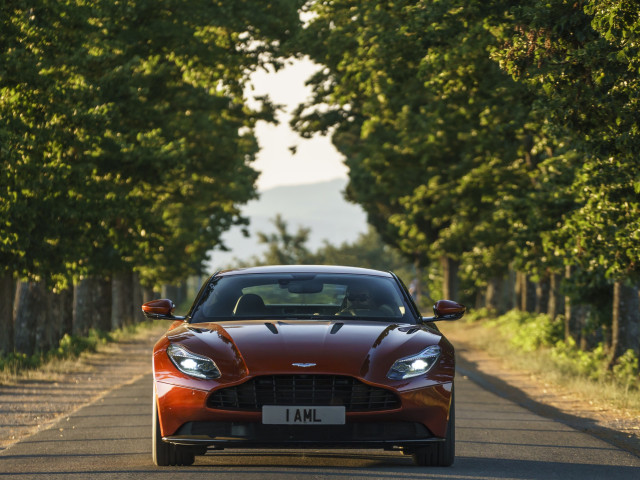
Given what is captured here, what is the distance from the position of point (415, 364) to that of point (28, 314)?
1973 cm

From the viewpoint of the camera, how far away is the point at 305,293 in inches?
423

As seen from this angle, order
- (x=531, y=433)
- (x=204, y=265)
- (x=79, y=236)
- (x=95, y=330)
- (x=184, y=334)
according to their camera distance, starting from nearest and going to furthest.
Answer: (x=184, y=334) → (x=531, y=433) → (x=79, y=236) → (x=95, y=330) → (x=204, y=265)

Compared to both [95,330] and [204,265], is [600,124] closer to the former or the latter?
[95,330]

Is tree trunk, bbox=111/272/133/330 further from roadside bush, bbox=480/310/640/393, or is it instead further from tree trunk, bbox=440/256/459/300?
tree trunk, bbox=440/256/459/300

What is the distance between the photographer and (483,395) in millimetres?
18703

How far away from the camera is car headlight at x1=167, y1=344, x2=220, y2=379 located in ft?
29.6

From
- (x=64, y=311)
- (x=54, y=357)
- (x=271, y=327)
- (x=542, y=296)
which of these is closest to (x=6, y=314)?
(x=54, y=357)

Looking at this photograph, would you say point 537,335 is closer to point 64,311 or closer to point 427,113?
point 427,113

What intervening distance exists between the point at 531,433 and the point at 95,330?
80.8ft

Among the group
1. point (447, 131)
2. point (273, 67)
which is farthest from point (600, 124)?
point (447, 131)

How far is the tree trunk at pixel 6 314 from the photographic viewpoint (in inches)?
940

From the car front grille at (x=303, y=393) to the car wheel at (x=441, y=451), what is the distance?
739mm

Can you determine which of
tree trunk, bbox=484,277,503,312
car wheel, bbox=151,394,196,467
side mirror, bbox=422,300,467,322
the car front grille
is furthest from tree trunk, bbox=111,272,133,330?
the car front grille

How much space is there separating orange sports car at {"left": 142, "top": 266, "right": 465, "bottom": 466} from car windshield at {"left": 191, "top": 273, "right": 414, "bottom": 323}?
495 mm
